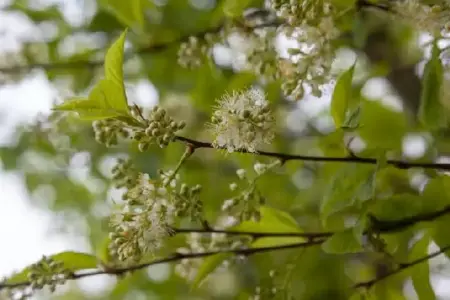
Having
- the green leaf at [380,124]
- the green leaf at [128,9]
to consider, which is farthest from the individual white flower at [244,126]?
the green leaf at [380,124]

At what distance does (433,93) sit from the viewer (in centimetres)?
73

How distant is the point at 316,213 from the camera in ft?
3.87

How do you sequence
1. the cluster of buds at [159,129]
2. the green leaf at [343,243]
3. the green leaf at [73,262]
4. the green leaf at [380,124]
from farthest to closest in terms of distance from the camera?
the green leaf at [380,124], the green leaf at [73,262], the green leaf at [343,243], the cluster of buds at [159,129]

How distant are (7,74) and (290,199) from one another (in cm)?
56

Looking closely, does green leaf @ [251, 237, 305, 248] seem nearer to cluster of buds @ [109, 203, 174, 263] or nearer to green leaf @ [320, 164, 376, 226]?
green leaf @ [320, 164, 376, 226]

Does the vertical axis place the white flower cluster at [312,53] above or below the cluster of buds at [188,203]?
above

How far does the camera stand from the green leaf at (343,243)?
2.11 ft

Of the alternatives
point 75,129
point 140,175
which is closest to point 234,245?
point 140,175

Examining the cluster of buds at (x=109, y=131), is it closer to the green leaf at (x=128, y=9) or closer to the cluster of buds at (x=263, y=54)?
the cluster of buds at (x=263, y=54)

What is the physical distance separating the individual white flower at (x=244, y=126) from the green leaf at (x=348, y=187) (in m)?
0.14

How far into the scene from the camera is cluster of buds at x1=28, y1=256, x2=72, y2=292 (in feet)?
2.26

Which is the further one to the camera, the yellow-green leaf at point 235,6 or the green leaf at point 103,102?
the yellow-green leaf at point 235,6

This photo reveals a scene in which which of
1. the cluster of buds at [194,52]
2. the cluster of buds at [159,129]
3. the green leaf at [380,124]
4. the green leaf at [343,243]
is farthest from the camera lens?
the green leaf at [380,124]

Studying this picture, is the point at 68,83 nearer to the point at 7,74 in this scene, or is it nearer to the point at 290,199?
the point at 7,74
